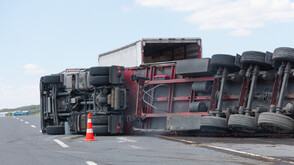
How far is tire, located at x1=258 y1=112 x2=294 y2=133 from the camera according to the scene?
11.0 metres

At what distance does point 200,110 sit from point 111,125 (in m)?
3.26

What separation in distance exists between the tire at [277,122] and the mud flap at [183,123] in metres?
2.38

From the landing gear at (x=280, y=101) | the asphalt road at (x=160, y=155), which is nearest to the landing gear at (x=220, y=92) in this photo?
the landing gear at (x=280, y=101)

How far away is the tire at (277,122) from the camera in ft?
36.1

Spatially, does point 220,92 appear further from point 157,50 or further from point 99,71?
point 157,50

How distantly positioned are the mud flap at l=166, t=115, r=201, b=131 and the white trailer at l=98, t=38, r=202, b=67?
380 cm

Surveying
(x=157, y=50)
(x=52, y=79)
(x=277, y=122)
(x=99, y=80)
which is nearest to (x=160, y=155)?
(x=277, y=122)

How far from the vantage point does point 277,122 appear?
36.1 feet

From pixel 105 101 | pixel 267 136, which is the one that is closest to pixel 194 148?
pixel 267 136

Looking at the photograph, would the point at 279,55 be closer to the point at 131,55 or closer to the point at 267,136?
the point at 267,136

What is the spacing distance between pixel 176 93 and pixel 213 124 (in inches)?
94.1

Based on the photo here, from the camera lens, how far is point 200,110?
44.8 ft

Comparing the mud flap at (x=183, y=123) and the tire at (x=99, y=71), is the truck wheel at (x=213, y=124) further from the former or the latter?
the tire at (x=99, y=71)

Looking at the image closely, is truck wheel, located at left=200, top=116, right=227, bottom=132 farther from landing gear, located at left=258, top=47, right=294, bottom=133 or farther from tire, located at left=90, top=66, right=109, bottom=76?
tire, located at left=90, top=66, right=109, bottom=76
